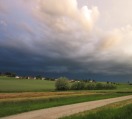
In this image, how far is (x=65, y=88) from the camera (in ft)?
395

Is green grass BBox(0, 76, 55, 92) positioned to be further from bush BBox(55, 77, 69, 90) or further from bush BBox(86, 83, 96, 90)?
bush BBox(86, 83, 96, 90)

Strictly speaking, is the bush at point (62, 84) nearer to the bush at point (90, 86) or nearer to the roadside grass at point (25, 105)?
the bush at point (90, 86)

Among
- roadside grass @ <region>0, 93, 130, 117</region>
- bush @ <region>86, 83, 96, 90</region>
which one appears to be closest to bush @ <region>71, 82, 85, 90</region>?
bush @ <region>86, 83, 96, 90</region>

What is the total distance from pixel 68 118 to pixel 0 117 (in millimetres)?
5785

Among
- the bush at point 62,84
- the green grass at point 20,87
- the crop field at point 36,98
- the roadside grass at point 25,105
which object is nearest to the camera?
the roadside grass at point 25,105

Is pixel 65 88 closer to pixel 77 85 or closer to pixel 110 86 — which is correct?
pixel 77 85

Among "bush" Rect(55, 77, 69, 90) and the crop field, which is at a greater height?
"bush" Rect(55, 77, 69, 90)

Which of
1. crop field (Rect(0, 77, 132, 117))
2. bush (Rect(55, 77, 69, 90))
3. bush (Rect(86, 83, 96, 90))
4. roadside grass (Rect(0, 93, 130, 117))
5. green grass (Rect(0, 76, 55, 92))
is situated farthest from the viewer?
bush (Rect(86, 83, 96, 90))

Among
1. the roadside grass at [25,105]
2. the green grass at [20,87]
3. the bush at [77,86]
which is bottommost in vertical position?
the roadside grass at [25,105]

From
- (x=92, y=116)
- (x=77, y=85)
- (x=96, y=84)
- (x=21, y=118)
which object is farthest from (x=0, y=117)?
(x=96, y=84)

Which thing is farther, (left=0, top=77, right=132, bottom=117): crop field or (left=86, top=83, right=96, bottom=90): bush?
(left=86, top=83, right=96, bottom=90): bush

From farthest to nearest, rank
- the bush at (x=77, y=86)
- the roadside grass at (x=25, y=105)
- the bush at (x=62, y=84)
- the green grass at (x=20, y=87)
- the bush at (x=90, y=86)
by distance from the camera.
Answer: the bush at (x=90, y=86)
the bush at (x=77, y=86)
the bush at (x=62, y=84)
the green grass at (x=20, y=87)
the roadside grass at (x=25, y=105)

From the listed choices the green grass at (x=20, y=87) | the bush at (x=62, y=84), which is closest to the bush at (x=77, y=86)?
the bush at (x=62, y=84)

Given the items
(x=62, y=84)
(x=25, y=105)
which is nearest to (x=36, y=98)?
(x=25, y=105)
